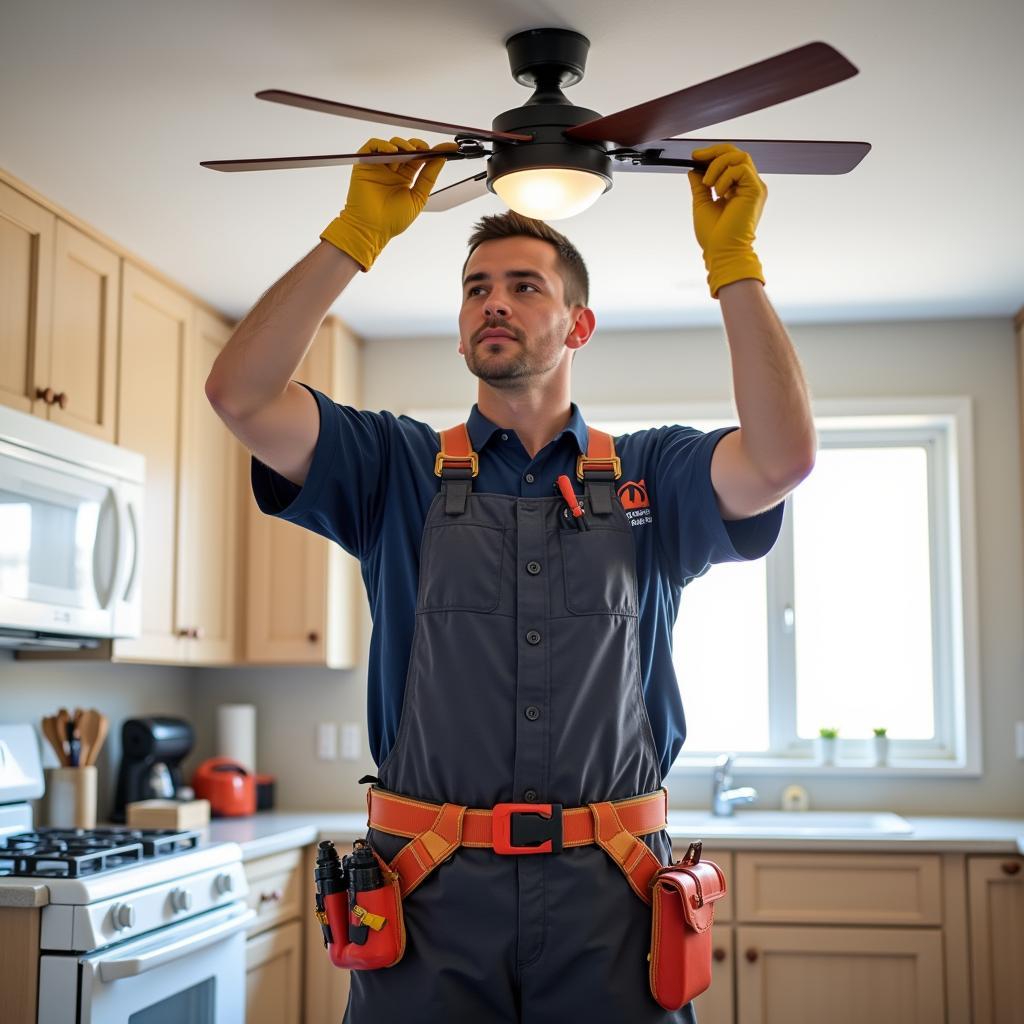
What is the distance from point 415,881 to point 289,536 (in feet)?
8.48

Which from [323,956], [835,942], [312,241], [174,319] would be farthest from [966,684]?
[174,319]

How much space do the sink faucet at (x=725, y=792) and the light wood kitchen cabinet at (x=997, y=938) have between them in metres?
0.71

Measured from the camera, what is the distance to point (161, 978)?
2662 mm

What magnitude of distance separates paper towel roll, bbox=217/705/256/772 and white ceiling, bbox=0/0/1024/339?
133 cm

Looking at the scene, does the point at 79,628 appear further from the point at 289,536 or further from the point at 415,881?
the point at 415,881

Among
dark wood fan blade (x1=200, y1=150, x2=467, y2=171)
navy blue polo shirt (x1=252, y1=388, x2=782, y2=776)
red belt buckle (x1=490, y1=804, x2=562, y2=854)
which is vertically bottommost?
red belt buckle (x1=490, y1=804, x2=562, y2=854)

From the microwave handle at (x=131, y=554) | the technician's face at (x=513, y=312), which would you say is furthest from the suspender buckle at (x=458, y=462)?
the microwave handle at (x=131, y=554)

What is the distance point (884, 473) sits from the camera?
432cm

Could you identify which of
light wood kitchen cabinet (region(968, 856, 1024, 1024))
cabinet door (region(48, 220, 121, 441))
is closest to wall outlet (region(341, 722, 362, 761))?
cabinet door (region(48, 220, 121, 441))

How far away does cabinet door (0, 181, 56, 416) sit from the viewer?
293cm

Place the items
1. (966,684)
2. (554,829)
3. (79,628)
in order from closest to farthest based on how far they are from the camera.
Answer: (554,829), (79,628), (966,684)

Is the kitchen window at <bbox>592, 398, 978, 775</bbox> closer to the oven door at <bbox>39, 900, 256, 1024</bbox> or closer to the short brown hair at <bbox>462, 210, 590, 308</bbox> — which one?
the oven door at <bbox>39, 900, 256, 1024</bbox>

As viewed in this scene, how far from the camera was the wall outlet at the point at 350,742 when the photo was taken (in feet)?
13.9

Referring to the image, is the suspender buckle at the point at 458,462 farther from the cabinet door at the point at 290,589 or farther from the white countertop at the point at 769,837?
the cabinet door at the point at 290,589
